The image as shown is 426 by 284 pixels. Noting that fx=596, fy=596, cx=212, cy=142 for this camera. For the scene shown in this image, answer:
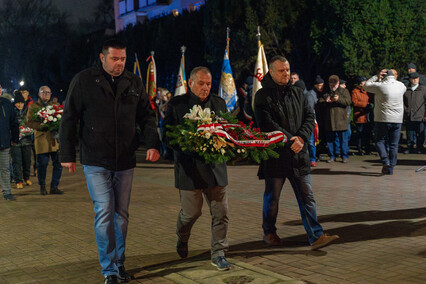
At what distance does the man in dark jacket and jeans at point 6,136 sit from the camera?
9938mm

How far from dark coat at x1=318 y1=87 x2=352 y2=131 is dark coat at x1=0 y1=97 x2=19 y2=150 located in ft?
23.9

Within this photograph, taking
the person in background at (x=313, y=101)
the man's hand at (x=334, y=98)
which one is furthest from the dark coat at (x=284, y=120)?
the man's hand at (x=334, y=98)

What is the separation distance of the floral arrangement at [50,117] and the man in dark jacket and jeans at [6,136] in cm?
47

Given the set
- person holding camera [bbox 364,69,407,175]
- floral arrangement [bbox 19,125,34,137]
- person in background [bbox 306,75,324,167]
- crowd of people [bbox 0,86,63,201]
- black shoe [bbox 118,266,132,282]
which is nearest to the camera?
black shoe [bbox 118,266,132,282]

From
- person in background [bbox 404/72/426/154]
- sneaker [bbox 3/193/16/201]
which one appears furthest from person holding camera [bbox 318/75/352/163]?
sneaker [bbox 3/193/16/201]

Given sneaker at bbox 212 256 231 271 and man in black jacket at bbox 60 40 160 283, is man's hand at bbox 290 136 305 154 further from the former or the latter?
man in black jacket at bbox 60 40 160 283

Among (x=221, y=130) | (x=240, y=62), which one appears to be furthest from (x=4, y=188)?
(x=240, y=62)

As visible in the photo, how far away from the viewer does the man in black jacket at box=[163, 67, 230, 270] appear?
531cm

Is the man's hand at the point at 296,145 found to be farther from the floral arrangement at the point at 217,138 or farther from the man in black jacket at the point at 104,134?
the man in black jacket at the point at 104,134

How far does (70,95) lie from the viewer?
5027 millimetres

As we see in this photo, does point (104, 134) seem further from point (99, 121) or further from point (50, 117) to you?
point (50, 117)

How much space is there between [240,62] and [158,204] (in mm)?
10617

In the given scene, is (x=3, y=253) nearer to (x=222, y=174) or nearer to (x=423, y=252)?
(x=222, y=174)

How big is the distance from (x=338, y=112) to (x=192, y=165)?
9374 millimetres
